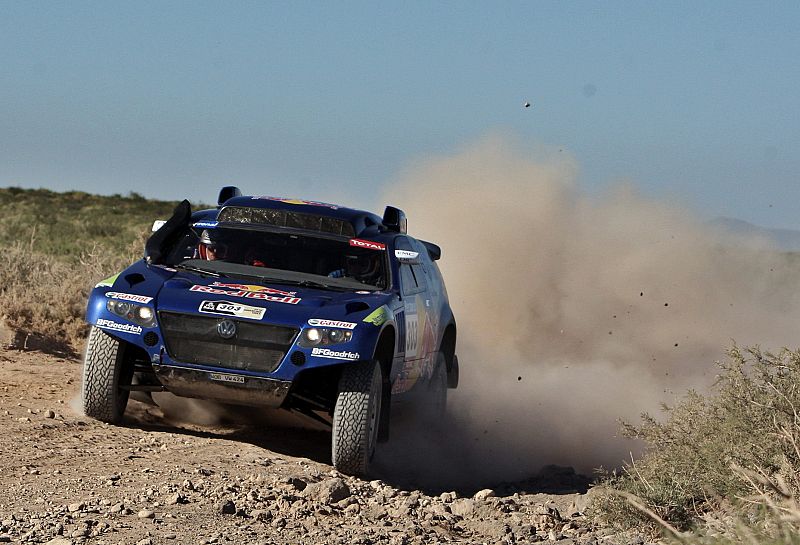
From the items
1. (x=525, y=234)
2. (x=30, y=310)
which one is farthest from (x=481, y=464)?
(x=525, y=234)

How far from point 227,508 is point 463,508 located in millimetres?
1611

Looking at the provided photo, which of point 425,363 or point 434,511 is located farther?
point 425,363

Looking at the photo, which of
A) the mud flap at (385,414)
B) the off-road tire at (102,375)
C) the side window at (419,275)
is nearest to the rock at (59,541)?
the off-road tire at (102,375)

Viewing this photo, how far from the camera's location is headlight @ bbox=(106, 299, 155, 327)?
9.12 metres

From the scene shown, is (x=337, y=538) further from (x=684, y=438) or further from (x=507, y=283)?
(x=507, y=283)

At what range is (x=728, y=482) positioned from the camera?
7.41m

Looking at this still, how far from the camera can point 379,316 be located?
9.19 m

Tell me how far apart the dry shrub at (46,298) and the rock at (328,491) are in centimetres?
759

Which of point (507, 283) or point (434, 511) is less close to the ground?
point (507, 283)

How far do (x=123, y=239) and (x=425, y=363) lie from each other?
93.8 ft

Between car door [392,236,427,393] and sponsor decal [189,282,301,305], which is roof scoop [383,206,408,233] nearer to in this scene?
car door [392,236,427,393]

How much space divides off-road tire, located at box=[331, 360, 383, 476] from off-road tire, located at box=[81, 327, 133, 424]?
1602mm

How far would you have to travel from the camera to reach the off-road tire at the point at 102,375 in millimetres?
9305

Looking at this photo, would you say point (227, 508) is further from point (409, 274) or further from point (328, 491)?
point (409, 274)
